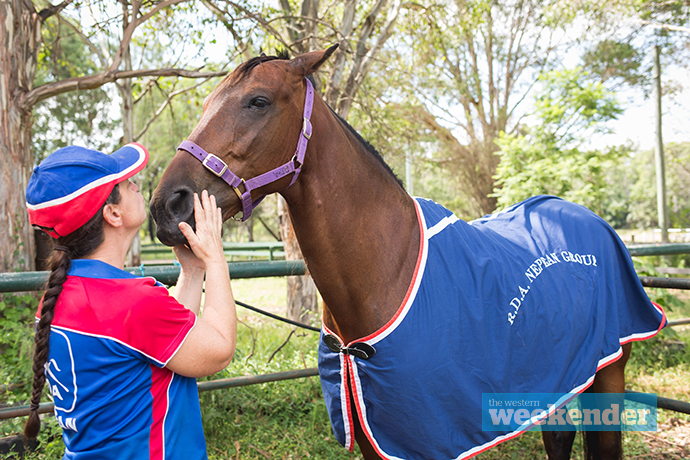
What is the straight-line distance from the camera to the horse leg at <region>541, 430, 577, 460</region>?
8.20 ft

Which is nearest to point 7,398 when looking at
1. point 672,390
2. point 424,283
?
point 424,283

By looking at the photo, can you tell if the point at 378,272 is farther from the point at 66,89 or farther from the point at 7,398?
the point at 66,89

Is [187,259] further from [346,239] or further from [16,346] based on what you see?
[16,346]

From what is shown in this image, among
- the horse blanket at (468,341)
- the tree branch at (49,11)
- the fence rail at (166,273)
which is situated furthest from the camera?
the tree branch at (49,11)

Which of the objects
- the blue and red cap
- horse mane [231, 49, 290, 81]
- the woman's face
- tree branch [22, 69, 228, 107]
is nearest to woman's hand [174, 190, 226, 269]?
the woman's face

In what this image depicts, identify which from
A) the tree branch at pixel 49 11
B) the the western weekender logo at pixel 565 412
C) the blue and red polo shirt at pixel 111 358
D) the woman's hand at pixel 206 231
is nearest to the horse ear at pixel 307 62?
the woman's hand at pixel 206 231

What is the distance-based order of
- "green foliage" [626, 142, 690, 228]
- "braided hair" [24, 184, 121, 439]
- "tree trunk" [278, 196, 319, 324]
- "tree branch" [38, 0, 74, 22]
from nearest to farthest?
"braided hair" [24, 184, 121, 439]
"tree branch" [38, 0, 74, 22]
"tree trunk" [278, 196, 319, 324]
"green foliage" [626, 142, 690, 228]

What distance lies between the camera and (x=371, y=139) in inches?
315

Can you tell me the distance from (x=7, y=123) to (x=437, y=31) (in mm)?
5442

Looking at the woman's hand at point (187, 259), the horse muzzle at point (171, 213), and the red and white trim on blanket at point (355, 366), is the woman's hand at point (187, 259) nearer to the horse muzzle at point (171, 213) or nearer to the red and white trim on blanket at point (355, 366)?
the horse muzzle at point (171, 213)

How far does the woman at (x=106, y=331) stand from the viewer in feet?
3.42

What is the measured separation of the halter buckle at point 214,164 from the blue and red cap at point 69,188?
27cm

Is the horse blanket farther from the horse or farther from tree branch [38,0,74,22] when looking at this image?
tree branch [38,0,74,22]

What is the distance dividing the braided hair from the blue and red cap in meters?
0.03
